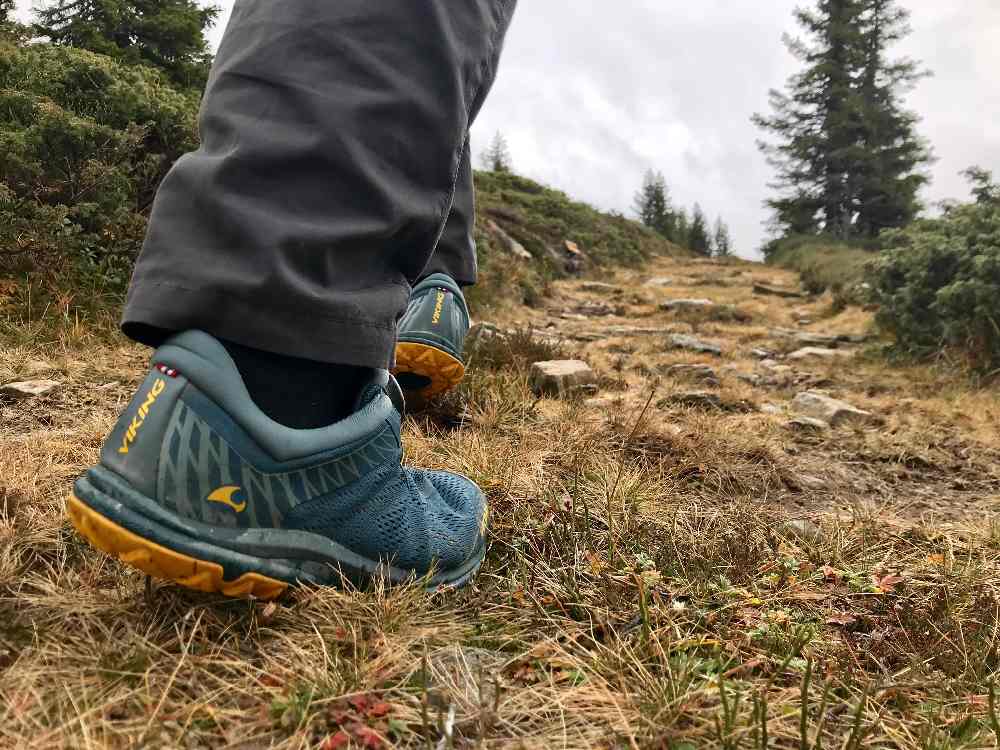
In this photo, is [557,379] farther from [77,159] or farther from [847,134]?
[847,134]

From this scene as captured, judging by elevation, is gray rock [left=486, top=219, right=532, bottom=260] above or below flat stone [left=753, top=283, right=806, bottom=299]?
above

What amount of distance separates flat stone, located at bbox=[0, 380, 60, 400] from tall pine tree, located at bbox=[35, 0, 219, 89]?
15.3 feet

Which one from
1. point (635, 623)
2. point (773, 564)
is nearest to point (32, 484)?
point (635, 623)

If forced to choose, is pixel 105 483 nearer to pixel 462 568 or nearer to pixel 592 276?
pixel 462 568

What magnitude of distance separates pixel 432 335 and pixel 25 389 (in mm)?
1489

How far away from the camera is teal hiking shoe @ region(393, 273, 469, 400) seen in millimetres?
2250

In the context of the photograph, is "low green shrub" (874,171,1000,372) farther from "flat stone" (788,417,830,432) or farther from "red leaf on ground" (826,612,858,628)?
"red leaf on ground" (826,612,858,628)

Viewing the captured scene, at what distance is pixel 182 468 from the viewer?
100 cm

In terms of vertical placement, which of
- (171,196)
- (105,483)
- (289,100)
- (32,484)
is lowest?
(32,484)

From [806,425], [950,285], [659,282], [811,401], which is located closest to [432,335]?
[806,425]

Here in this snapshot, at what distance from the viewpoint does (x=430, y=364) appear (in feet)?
7.59

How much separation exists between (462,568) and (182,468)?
1.95 ft

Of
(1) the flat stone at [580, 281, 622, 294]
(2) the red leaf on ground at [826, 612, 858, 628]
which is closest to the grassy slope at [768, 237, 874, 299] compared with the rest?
(1) the flat stone at [580, 281, 622, 294]

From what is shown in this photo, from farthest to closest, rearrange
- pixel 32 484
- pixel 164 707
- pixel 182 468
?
1. pixel 32 484
2. pixel 182 468
3. pixel 164 707
